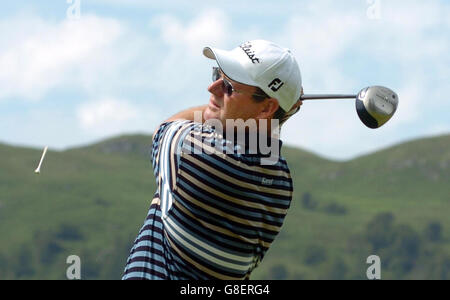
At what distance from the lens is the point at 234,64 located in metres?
5.66

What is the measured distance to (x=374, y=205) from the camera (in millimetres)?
173750

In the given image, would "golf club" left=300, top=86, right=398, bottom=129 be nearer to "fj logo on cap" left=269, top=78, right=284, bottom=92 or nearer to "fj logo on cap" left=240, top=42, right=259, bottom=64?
"fj logo on cap" left=269, top=78, right=284, bottom=92

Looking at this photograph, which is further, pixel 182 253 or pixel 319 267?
pixel 319 267

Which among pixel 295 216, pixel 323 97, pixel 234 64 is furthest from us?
pixel 295 216

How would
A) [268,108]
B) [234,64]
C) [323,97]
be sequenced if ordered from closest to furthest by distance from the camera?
1. [234,64]
2. [268,108]
3. [323,97]

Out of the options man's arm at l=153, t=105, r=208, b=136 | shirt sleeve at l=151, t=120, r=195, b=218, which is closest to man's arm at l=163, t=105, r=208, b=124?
A: man's arm at l=153, t=105, r=208, b=136

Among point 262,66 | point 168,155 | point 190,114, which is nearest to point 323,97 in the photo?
point 262,66

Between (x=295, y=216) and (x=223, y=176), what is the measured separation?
161240 millimetres

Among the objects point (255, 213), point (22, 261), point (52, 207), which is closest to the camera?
point (255, 213)

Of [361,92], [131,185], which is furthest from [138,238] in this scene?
[131,185]

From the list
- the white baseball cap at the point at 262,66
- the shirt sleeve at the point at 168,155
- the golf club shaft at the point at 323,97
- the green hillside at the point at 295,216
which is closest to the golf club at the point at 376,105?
the golf club shaft at the point at 323,97

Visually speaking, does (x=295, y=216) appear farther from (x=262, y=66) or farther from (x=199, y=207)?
(x=199, y=207)
